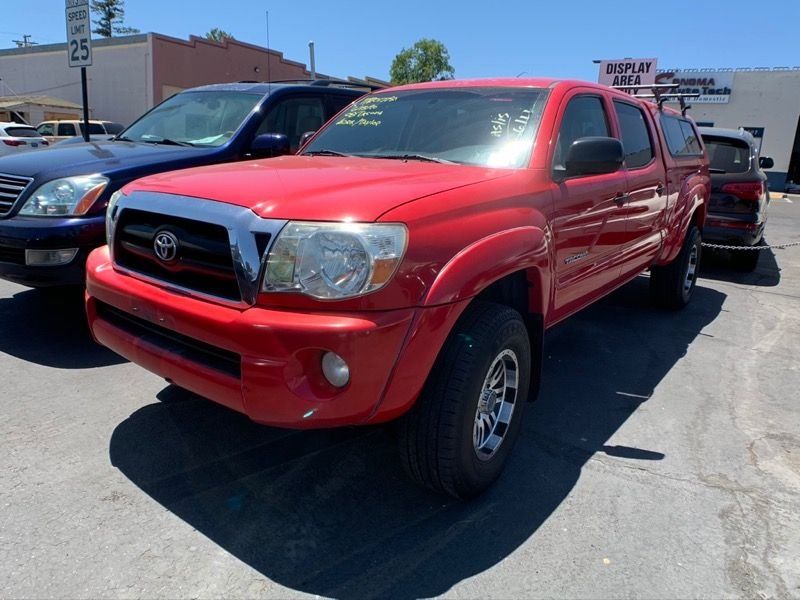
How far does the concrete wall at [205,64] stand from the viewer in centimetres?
2788

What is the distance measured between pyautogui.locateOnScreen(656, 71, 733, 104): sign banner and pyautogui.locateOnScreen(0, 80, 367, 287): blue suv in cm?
2665

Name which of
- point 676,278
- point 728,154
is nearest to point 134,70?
point 728,154

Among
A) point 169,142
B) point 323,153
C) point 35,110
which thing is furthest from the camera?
point 35,110

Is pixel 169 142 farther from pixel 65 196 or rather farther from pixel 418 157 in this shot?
pixel 418 157

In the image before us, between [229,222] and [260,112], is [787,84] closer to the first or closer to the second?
[260,112]

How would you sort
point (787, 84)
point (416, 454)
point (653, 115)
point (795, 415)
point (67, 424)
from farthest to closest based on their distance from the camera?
point (787, 84) → point (653, 115) → point (795, 415) → point (67, 424) → point (416, 454)

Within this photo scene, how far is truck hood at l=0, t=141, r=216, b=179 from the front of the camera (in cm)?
424

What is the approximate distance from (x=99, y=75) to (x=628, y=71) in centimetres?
2588

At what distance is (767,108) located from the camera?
27875mm

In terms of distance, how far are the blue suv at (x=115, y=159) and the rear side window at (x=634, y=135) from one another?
8.35 feet

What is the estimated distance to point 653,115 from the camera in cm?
505

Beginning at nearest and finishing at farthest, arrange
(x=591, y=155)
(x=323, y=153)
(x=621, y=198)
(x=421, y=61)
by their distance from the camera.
→ (x=591, y=155)
(x=323, y=153)
(x=621, y=198)
(x=421, y=61)

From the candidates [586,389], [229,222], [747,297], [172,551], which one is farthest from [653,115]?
[172,551]

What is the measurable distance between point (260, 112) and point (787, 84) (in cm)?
2929
